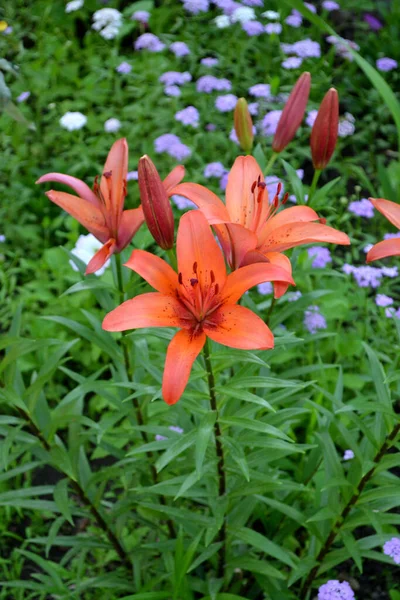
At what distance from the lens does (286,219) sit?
1055 mm

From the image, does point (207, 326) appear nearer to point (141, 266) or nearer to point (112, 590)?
point (141, 266)

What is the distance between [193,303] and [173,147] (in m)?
1.59

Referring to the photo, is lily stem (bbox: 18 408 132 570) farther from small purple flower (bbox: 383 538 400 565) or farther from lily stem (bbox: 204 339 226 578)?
small purple flower (bbox: 383 538 400 565)

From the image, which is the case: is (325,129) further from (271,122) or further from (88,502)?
(271,122)

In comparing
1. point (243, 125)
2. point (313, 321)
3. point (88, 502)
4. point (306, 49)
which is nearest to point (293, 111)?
point (243, 125)

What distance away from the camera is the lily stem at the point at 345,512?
47.3 inches

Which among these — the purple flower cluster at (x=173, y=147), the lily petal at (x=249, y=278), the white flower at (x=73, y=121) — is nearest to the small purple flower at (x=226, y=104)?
the purple flower cluster at (x=173, y=147)

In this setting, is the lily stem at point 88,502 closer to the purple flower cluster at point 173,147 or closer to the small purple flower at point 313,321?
the small purple flower at point 313,321

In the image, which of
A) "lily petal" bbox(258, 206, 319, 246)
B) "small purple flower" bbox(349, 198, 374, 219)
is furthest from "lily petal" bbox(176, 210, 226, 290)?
"small purple flower" bbox(349, 198, 374, 219)

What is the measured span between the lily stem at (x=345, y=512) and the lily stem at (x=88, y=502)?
391 millimetres

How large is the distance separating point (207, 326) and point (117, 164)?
0.36m

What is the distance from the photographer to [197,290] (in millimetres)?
955

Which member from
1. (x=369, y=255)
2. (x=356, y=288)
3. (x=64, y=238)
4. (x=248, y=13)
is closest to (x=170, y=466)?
(x=369, y=255)

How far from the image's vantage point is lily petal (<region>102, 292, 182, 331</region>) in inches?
34.2
